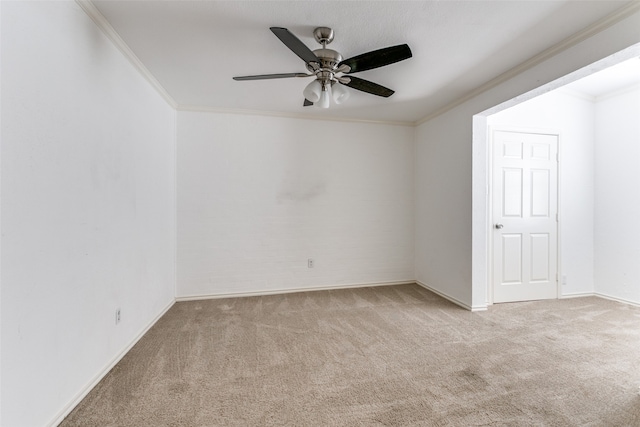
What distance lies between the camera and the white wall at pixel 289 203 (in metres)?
3.56

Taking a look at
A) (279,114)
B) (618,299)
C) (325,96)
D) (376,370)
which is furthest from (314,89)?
(618,299)

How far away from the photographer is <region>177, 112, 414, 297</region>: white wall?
11.7ft

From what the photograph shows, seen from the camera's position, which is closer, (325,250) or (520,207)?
(520,207)

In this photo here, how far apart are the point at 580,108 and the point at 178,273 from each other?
5.86m

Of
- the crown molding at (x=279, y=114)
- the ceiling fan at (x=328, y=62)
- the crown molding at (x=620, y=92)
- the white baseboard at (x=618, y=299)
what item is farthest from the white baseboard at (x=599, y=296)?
the ceiling fan at (x=328, y=62)

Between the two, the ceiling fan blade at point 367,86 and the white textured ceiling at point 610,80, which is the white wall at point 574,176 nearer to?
the white textured ceiling at point 610,80

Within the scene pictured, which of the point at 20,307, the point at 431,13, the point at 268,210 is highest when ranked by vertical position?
the point at 431,13

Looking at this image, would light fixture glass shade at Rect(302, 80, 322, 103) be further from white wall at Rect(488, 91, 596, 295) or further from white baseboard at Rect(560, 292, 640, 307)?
white baseboard at Rect(560, 292, 640, 307)

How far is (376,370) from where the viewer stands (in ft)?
6.52

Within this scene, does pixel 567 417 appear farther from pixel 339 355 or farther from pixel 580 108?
pixel 580 108

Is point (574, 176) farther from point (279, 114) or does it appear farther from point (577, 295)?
point (279, 114)

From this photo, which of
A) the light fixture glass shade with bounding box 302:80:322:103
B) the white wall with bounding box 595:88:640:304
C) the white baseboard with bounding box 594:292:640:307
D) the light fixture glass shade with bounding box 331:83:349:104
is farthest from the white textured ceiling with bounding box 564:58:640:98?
the light fixture glass shade with bounding box 302:80:322:103

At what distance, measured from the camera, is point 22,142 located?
4.19 ft

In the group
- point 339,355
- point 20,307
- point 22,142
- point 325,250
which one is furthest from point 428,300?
point 22,142
